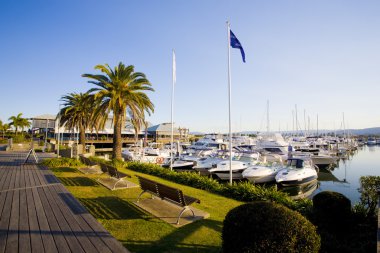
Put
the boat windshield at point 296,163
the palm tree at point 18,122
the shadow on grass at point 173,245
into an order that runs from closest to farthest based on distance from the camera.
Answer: the shadow on grass at point 173,245 < the boat windshield at point 296,163 < the palm tree at point 18,122

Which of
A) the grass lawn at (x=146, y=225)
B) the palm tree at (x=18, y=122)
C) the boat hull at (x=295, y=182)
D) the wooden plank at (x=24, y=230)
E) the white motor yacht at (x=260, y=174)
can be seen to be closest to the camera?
the wooden plank at (x=24, y=230)

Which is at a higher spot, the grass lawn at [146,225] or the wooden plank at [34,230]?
the wooden plank at [34,230]

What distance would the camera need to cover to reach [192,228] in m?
6.59

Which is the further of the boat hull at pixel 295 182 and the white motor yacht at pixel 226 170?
the white motor yacht at pixel 226 170

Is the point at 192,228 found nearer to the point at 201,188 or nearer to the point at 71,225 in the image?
the point at 71,225

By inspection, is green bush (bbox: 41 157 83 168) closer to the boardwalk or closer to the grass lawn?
the boardwalk

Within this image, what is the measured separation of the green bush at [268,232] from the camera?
3992 millimetres

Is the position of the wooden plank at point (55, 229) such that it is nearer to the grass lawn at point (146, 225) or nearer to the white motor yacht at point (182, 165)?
the grass lawn at point (146, 225)

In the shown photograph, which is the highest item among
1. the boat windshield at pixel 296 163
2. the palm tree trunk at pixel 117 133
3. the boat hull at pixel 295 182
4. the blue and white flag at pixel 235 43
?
the blue and white flag at pixel 235 43

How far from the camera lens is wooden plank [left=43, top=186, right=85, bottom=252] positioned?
4989 mm

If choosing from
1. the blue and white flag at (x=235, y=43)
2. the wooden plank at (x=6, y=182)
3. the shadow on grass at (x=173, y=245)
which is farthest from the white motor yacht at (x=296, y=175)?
the wooden plank at (x=6, y=182)

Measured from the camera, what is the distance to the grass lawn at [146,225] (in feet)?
→ 18.2

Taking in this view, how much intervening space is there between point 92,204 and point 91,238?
10.8ft

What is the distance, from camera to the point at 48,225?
241 inches
